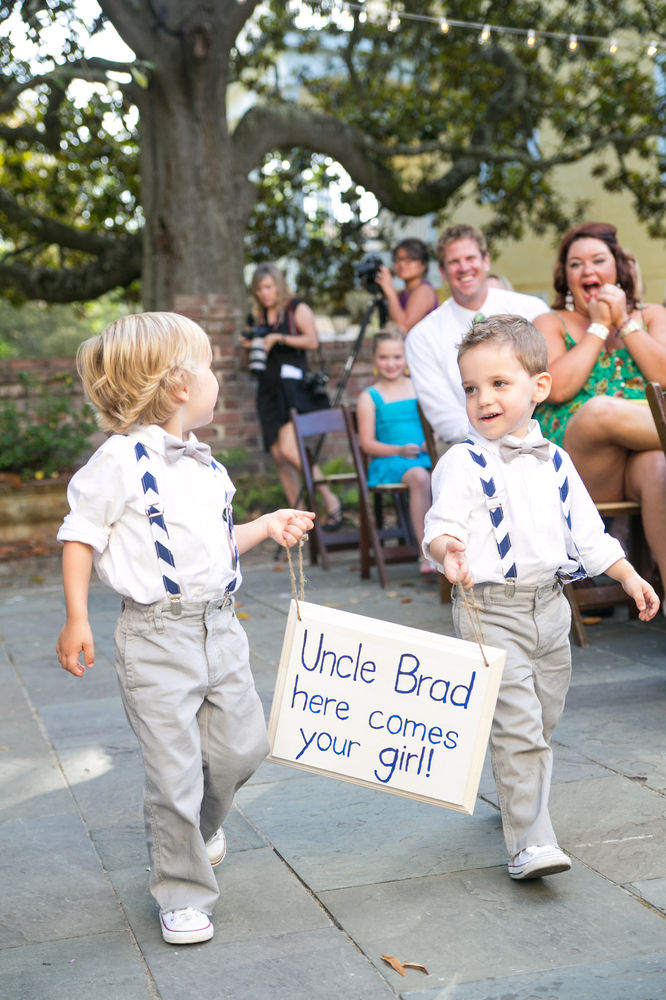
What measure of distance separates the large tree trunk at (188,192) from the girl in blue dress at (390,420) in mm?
3193

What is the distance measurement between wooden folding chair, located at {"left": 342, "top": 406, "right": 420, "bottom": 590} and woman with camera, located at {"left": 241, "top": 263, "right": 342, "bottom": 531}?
1.10m

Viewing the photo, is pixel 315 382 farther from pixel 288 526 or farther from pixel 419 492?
pixel 288 526

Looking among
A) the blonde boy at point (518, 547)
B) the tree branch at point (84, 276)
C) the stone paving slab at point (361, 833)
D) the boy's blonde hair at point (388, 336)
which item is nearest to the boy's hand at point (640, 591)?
the blonde boy at point (518, 547)

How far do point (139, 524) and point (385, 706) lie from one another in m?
0.71

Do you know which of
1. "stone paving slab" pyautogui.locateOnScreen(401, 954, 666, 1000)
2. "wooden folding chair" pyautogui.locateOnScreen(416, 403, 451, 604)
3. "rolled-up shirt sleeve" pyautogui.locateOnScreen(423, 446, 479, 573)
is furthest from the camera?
"wooden folding chair" pyautogui.locateOnScreen(416, 403, 451, 604)

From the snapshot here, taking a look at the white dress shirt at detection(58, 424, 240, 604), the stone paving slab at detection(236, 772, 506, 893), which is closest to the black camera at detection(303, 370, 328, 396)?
the stone paving slab at detection(236, 772, 506, 893)

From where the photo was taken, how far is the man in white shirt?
5.34m

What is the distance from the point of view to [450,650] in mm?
2309

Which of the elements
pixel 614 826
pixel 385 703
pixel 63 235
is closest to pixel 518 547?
pixel 385 703

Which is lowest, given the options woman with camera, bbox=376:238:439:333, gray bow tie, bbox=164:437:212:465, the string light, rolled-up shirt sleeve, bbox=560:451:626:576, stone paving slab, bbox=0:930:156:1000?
stone paving slab, bbox=0:930:156:1000

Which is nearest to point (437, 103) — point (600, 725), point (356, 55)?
point (356, 55)

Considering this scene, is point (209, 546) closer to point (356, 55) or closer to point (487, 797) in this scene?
point (487, 797)

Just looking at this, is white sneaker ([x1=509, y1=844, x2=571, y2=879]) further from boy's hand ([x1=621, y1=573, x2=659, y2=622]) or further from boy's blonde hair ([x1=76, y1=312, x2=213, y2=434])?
boy's blonde hair ([x1=76, y1=312, x2=213, y2=434])

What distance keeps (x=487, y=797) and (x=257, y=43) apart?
1120 cm
